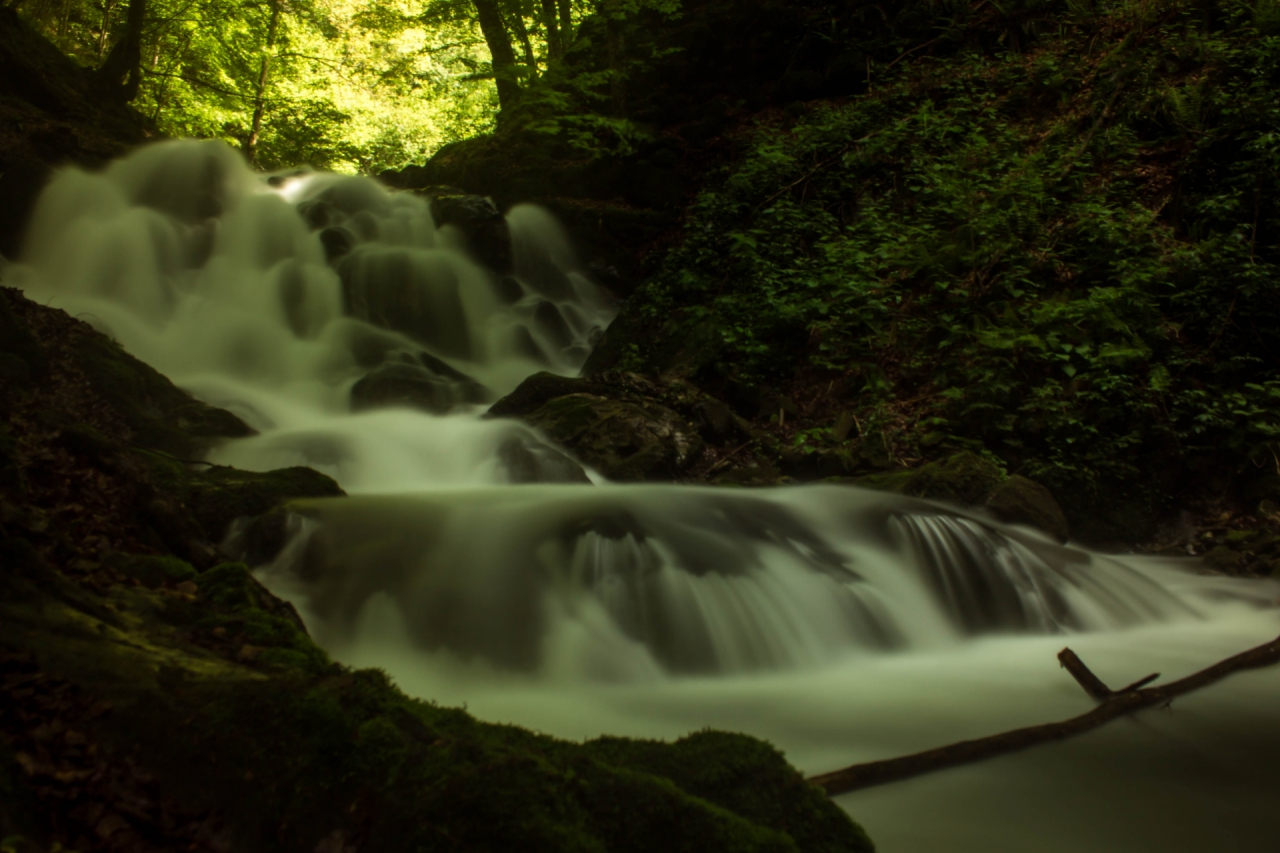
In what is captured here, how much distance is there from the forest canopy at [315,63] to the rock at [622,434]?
292 inches

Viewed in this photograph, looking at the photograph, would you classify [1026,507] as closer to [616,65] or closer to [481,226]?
[481,226]

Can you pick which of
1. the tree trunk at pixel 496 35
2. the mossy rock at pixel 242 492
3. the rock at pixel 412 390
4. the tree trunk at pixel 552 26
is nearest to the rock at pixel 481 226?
the tree trunk at pixel 496 35

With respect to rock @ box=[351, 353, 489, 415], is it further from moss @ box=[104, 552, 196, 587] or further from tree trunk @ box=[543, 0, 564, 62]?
tree trunk @ box=[543, 0, 564, 62]

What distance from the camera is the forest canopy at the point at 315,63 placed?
1497cm

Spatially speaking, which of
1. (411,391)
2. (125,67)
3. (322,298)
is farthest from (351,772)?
(125,67)

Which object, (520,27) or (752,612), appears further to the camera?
(520,27)

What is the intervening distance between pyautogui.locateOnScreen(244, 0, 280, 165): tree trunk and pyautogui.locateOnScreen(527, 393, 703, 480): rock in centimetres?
1424

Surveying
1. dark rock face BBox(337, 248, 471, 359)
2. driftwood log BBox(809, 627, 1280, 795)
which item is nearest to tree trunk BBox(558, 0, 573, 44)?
dark rock face BBox(337, 248, 471, 359)

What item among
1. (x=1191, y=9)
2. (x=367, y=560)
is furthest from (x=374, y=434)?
(x=1191, y=9)

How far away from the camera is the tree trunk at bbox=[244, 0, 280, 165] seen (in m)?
17.8

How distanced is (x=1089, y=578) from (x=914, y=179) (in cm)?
651

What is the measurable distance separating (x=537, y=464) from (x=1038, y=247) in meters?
6.29

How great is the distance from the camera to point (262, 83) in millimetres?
18203

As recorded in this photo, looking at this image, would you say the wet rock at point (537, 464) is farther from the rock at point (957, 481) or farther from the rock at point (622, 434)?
the rock at point (957, 481)
